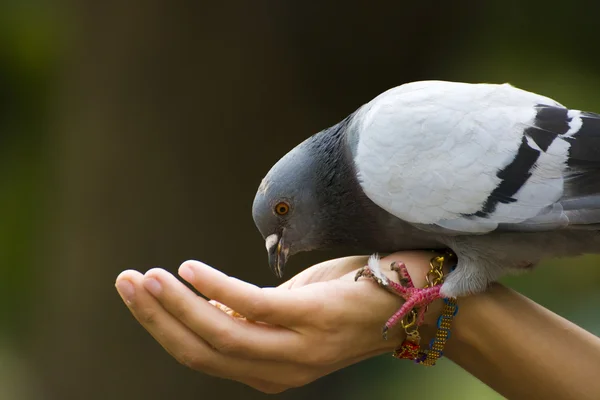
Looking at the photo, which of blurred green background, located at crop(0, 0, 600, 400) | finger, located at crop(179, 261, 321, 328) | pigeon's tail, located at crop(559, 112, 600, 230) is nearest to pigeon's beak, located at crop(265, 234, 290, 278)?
A: finger, located at crop(179, 261, 321, 328)

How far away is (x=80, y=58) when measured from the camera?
3686 millimetres

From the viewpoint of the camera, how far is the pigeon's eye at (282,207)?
7.00 feet

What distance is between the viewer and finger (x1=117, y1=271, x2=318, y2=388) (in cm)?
150

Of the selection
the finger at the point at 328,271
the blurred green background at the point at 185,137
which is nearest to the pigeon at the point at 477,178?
the finger at the point at 328,271

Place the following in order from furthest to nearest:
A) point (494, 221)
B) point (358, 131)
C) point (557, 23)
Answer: point (557, 23), point (358, 131), point (494, 221)

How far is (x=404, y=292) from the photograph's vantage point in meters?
1.82

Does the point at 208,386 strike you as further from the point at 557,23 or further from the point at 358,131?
the point at 557,23

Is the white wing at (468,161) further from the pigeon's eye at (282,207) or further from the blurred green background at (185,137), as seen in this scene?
the blurred green background at (185,137)

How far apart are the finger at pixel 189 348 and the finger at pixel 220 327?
0.02m

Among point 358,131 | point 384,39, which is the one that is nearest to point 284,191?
point 358,131

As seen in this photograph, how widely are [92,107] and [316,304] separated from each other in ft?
8.22

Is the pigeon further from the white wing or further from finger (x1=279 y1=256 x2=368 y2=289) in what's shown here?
finger (x1=279 y1=256 x2=368 y2=289)

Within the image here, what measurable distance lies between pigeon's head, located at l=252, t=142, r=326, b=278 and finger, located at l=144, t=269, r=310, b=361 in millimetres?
Answer: 570

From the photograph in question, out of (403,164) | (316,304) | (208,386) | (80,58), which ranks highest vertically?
(80,58)
